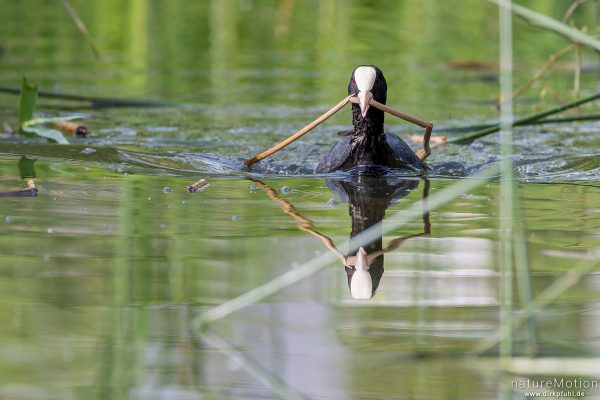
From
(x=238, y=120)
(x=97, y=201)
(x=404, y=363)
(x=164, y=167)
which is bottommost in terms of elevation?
(x=404, y=363)

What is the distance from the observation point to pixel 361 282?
2.32 m

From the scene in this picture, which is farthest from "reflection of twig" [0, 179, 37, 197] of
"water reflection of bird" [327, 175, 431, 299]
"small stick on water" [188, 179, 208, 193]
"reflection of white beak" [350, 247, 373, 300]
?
"reflection of white beak" [350, 247, 373, 300]

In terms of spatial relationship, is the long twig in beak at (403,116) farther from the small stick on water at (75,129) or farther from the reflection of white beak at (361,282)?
the small stick on water at (75,129)

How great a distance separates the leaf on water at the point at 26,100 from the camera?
444 centimetres

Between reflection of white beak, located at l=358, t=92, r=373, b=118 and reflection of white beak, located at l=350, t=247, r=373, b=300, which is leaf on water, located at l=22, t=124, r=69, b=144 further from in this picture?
reflection of white beak, located at l=350, t=247, r=373, b=300

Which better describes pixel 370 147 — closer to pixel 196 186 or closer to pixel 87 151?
pixel 196 186

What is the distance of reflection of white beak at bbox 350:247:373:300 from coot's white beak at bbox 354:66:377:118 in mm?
1362

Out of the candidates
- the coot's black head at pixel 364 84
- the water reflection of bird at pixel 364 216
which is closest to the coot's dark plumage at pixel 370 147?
the coot's black head at pixel 364 84

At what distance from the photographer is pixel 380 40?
30.8 ft

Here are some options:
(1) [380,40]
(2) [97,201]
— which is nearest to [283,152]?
(2) [97,201]

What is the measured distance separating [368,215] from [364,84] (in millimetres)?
801

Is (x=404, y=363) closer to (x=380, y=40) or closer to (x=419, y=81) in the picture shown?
(x=419, y=81)

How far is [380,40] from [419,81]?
2.13 m

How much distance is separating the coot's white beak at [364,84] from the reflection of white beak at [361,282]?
136 cm
